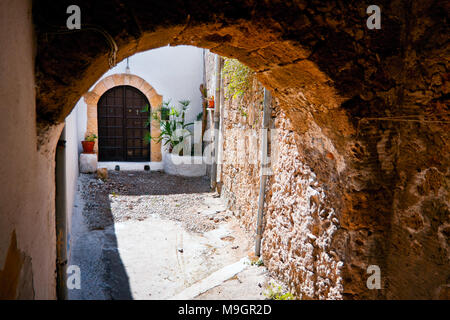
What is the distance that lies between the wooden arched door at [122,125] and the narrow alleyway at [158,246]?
6.95 feet

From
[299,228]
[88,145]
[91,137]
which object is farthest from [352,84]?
[91,137]

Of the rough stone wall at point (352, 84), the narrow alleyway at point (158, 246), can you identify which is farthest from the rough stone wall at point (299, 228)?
the narrow alleyway at point (158, 246)

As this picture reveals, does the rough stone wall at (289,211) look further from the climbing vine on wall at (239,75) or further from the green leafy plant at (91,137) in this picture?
the green leafy plant at (91,137)

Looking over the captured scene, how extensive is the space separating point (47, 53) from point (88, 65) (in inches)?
6.4

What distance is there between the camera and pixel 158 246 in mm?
4242

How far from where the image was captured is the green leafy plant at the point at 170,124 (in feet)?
28.2

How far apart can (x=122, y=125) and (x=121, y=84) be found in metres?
1.13

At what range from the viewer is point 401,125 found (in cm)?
188

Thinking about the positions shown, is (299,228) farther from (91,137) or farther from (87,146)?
(91,137)

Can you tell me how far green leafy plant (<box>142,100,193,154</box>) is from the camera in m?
8.59

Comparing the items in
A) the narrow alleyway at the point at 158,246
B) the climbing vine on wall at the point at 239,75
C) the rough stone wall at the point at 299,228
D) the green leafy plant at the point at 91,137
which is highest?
the climbing vine on wall at the point at 239,75

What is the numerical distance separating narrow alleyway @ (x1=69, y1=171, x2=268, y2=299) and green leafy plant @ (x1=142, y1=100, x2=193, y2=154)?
2145 mm
